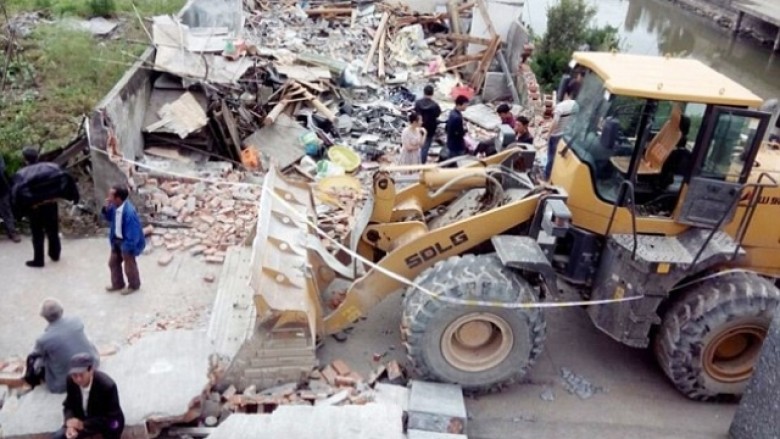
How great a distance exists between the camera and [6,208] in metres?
8.01

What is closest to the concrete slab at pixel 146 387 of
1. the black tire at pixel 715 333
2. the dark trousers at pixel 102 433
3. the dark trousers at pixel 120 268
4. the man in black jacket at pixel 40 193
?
the dark trousers at pixel 102 433

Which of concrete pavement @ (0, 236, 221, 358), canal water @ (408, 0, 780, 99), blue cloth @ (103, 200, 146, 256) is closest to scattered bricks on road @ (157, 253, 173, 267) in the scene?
concrete pavement @ (0, 236, 221, 358)

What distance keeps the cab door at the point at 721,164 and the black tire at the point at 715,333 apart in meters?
0.61

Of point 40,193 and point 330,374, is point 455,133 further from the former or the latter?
point 40,193

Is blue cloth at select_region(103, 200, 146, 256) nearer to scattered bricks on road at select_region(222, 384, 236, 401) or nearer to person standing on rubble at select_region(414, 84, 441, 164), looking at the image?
scattered bricks on road at select_region(222, 384, 236, 401)

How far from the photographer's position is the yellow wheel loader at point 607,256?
574 cm

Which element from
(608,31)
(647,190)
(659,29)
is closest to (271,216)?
(647,190)

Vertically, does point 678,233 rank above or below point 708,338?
above

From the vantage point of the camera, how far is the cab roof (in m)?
5.53

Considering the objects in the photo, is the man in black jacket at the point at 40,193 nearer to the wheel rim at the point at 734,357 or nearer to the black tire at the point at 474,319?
the black tire at the point at 474,319

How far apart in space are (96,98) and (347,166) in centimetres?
403

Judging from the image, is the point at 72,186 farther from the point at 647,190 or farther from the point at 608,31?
the point at 608,31

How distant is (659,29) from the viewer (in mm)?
35094

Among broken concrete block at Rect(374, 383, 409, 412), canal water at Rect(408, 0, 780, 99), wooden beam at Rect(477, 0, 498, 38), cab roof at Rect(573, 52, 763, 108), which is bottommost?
canal water at Rect(408, 0, 780, 99)
